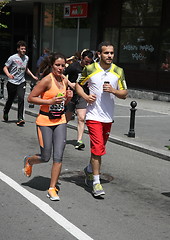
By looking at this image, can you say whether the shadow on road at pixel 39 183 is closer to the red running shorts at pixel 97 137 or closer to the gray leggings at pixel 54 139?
the gray leggings at pixel 54 139

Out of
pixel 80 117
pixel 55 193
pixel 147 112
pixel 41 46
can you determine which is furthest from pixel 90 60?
pixel 41 46

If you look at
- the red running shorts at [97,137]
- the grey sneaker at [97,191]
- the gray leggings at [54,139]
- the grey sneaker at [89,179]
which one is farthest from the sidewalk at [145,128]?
the gray leggings at [54,139]

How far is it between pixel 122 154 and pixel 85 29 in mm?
15490

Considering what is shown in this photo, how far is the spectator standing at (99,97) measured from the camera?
544 centimetres

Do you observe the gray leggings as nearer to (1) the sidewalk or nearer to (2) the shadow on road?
(2) the shadow on road

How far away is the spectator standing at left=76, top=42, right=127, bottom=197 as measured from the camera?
17.8 ft

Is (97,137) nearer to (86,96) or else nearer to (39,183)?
(86,96)

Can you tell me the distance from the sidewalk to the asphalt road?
597 mm

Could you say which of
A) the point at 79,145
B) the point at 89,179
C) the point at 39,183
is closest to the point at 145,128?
the point at 79,145

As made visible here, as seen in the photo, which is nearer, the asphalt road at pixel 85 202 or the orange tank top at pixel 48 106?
the asphalt road at pixel 85 202

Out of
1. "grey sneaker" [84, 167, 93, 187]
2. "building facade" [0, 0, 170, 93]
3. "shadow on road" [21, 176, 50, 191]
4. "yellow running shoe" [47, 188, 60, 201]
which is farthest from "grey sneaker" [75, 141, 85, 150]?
"building facade" [0, 0, 170, 93]

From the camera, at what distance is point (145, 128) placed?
10938 mm

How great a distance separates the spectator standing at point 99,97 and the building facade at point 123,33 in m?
13.6

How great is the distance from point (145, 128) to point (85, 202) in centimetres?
603
